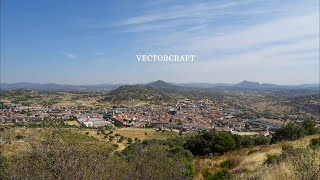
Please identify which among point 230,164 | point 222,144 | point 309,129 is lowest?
point 222,144

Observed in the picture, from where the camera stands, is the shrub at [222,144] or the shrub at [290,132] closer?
the shrub at [290,132]

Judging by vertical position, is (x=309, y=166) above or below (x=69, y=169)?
above

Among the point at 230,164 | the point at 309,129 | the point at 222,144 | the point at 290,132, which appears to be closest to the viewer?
the point at 230,164

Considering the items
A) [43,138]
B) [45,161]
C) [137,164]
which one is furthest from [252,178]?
[43,138]

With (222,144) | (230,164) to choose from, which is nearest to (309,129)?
(222,144)

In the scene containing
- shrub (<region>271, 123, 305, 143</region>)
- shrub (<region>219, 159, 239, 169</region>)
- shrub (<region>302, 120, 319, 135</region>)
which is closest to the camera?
shrub (<region>219, 159, 239, 169</region>)

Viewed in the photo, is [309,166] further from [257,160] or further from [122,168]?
[257,160]

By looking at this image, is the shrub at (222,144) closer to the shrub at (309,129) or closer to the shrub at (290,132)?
the shrub at (290,132)

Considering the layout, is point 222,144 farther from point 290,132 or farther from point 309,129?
point 309,129

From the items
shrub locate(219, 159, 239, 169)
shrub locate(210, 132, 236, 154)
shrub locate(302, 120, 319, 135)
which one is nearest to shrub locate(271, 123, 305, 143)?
shrub locate(302, 120, 319, 135)

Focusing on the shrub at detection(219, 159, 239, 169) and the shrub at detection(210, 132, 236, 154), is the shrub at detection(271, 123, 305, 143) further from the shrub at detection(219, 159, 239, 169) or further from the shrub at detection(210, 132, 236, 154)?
the shrub at detection(219, 159, 239, 169)

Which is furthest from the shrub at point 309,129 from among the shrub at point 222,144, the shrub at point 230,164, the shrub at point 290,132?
the shrub at point 230,164
